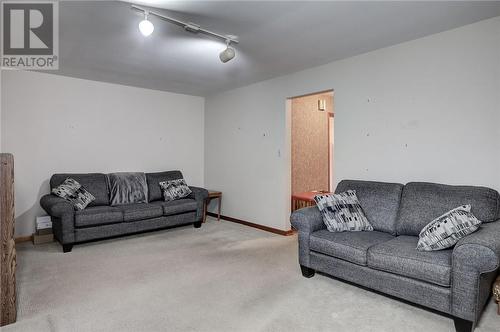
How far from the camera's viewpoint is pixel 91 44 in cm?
311

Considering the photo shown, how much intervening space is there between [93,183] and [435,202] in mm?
4286

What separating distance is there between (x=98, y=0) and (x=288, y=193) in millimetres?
3253

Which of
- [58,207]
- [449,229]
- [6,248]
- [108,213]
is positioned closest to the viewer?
[6,248]

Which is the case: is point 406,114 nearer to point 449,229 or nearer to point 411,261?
point 449,229

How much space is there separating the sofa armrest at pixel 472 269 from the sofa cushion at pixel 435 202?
1.57ft


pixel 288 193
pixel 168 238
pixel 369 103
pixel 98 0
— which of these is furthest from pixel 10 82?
pixel 369 103

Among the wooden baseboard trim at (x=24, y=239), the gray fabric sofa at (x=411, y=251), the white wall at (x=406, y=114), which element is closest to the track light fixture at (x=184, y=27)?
the white wall at (x=406, y=114)

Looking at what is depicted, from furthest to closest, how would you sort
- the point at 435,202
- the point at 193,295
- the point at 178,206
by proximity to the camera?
the point at 178,206, the point at 435,202, the point at 193,295

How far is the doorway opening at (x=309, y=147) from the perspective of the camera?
4695 mm

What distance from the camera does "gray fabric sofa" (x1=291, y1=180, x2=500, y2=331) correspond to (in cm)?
192

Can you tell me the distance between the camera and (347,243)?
255cm

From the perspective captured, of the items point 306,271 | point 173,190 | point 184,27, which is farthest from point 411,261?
point 173,190

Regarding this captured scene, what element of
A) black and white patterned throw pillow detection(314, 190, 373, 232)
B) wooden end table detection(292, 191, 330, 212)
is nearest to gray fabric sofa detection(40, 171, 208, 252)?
wooden end table detection(292, 191, 330, 212)

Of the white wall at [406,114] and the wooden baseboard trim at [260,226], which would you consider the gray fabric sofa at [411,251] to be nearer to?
the white wall at [406,114]
